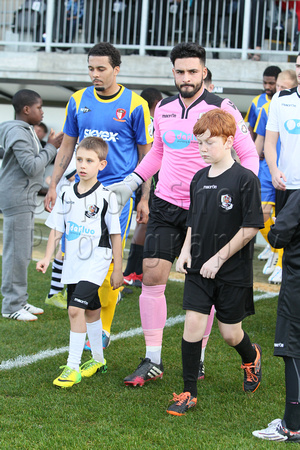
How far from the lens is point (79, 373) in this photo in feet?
13.4

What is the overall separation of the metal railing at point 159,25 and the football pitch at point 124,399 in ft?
26.7

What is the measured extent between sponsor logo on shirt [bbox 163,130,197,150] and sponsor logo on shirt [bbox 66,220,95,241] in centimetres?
81

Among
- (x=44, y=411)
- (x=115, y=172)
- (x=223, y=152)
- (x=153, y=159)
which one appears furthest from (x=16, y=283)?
(x=223, y=152)

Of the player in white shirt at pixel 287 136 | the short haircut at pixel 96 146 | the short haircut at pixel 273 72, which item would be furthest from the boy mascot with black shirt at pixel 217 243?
the short haircut at pixel 273 72

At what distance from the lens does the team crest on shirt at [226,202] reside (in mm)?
3656

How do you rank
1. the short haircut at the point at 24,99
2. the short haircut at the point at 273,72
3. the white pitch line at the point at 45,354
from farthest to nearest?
the short haircut at the point at 273,72, the short haircut at the point at 24,99, the white pitch line at the point at 45,354

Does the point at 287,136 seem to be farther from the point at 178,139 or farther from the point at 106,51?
the point at 106,51

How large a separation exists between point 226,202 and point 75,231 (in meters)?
1.14

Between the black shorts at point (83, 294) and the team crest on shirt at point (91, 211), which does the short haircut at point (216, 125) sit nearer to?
the team crest on shirt at point (91, 211)

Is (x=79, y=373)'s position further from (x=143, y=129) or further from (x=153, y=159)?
(x=143, y=129)

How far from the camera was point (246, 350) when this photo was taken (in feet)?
13.1

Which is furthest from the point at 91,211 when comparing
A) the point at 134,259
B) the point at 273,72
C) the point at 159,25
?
the point at 159,25

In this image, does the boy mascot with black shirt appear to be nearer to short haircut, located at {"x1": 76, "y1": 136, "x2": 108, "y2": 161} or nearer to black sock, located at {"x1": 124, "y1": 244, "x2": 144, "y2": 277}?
short haircut, located at {"x1": 76, "y1": 136, "x2": 108, "y2": 161}

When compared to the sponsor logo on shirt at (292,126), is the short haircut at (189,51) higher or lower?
higher
